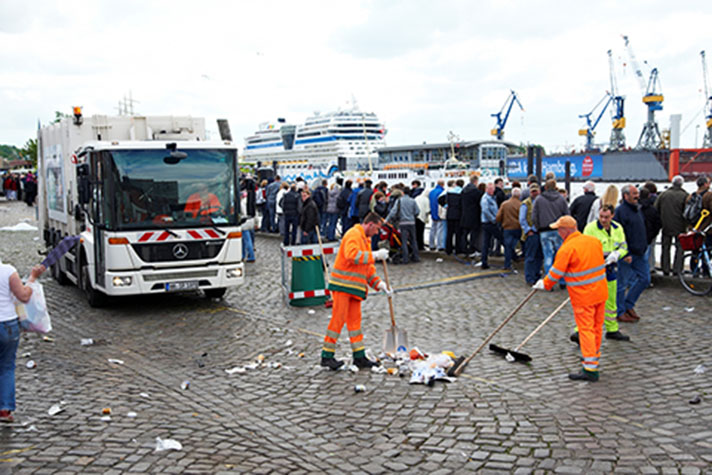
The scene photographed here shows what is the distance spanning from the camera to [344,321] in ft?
24.6

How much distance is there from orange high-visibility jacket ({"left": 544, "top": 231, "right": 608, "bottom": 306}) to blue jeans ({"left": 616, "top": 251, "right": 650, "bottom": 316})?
2314 millimetres

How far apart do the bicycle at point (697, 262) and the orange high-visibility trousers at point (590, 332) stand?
510 centimetres

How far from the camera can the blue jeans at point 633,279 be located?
921cm

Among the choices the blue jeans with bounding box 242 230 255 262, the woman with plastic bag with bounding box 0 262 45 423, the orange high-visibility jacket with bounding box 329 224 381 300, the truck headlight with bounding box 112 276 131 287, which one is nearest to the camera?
the woman with plastic bag with bounding box 0 262 45 423

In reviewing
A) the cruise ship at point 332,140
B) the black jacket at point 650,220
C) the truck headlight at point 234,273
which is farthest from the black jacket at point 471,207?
the cruise ship at point 332,140

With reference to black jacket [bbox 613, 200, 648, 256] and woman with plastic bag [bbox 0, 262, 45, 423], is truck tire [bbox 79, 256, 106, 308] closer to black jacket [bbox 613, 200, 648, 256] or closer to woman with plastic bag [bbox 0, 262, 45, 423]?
woman with plastic bag [bbox 0, 262, 45, 423]

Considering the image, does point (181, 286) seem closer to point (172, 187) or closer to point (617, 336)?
point (172, 187)

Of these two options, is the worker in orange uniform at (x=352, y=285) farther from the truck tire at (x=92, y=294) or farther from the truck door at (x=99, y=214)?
the truck tire at (x=92, y=294)

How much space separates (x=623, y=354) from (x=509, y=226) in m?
6.03

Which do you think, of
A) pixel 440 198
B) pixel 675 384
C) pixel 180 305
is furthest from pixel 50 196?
pixel 675 384

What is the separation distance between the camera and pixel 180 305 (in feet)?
38.0

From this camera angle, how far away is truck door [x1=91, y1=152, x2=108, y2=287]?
34.2ft

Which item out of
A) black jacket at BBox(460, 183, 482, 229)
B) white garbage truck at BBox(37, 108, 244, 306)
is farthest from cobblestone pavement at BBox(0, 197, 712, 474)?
black jacket at BBox(460, 183, 482, 229)

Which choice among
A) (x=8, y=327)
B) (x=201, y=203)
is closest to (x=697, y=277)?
(x=201, y=203)
